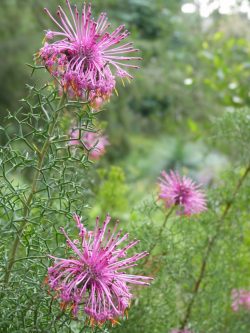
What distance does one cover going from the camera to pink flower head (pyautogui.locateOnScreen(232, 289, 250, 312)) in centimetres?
140

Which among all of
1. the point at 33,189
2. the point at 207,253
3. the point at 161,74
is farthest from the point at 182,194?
the point at 161,74

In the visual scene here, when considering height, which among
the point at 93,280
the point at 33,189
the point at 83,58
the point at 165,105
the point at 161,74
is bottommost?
the point at 93,280

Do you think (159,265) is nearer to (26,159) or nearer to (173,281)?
(173,281)

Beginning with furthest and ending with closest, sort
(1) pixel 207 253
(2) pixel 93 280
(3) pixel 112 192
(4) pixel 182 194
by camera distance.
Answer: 1. (3) pixel 112 192
2. (1) pixel 207 253
3. (4) pixel 182 194
4. (2) pixel 93 280

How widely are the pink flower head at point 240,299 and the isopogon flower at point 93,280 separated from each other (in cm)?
70

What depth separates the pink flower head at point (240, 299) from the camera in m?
1.40

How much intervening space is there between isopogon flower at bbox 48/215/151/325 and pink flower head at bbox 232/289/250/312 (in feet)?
2.29

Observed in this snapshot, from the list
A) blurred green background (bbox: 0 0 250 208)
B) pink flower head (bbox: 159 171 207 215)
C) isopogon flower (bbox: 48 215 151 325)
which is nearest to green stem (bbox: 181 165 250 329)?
pink flower head (bbox: 159 171 207 215)

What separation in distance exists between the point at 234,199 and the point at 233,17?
14.3 ft

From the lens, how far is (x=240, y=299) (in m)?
1.44

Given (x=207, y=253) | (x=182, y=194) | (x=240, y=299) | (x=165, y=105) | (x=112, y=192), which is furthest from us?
(x=165, y=105)

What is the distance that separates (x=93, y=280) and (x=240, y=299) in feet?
2.58

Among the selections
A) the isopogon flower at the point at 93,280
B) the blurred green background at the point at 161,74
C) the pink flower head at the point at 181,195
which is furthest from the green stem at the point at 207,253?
the blurred green background at the point at 161,74

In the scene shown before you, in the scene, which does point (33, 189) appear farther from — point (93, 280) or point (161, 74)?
point (161, 74)
